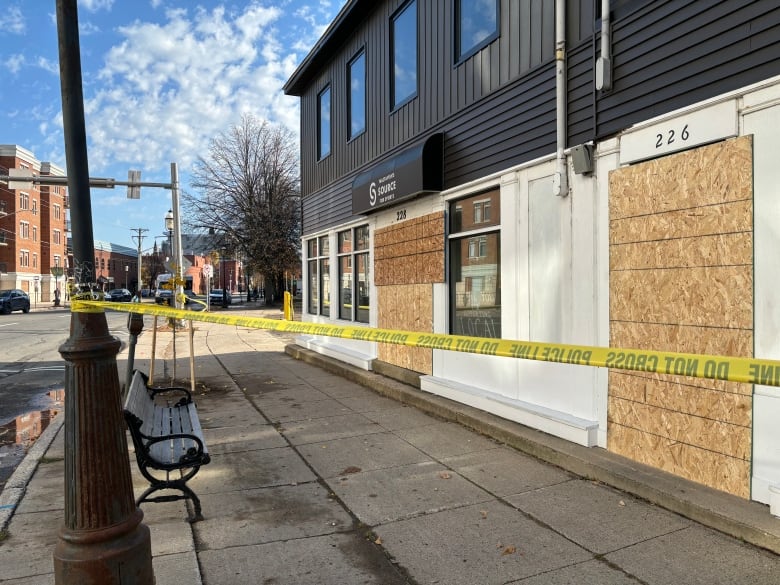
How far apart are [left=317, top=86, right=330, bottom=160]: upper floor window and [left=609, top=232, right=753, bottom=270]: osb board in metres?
8.96

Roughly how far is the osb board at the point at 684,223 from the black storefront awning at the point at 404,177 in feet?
10.6

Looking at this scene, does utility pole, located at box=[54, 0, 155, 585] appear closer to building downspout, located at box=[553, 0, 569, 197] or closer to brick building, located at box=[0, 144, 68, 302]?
building downspout, located at box=[553, 0, 569, 197]

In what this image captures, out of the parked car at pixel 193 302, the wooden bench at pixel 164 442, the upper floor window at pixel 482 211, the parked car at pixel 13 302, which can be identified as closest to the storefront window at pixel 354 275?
the parked car at pixel 193 302

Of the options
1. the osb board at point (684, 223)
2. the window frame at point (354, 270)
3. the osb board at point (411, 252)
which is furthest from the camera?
the window frame at point (354, 270)

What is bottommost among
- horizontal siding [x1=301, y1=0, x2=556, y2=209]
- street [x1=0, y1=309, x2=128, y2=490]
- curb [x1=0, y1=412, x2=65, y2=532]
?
street [x1=0, y1=309, x2=128, y2=490]

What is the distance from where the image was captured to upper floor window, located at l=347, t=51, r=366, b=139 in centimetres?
1058

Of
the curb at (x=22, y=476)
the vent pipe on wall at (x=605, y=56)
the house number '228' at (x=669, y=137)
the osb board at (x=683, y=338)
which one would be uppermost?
the vent pipe on wall at (x=605, y=56)

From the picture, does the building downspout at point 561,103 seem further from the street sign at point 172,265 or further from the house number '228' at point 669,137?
the street sign at point 172,265

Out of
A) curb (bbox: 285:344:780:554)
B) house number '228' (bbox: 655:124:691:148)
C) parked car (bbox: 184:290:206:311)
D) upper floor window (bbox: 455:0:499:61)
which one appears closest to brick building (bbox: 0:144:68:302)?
parked car (bbox: 184:290:206:311)

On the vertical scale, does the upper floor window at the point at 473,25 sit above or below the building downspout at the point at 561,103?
above

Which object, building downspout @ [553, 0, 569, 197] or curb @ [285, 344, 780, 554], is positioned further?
building downspout @ [553, 0, 569, 197]

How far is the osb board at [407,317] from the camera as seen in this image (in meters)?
8.02

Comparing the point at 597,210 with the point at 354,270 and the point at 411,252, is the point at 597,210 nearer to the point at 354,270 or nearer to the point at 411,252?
the point at 411,252

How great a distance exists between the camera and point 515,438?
545cm
